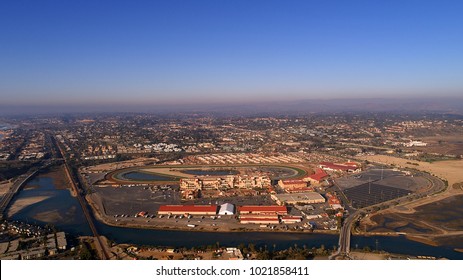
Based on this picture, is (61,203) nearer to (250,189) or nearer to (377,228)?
(250,189)

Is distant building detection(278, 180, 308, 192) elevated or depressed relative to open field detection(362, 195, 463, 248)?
elevated

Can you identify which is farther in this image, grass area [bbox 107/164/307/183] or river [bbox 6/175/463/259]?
grass area [bbox 107/164/307/183]

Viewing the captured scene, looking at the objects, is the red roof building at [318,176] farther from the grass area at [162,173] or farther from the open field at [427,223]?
the open field at [427,223]

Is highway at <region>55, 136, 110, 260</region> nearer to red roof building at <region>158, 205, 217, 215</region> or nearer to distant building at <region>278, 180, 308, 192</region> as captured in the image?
red roof building at <region>158, 205, 217, 215</region>

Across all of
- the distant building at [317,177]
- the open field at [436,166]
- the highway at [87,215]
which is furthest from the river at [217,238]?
the open field at [436,166]

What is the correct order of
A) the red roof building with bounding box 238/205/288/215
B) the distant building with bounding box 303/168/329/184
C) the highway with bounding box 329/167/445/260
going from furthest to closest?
the distant building with bounding box 303/168/329/184, the red roof building with bounding box 238/205/288/215, the highway with bounding box 329/167/445/260

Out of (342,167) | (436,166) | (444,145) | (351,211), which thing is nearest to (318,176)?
(342,167)

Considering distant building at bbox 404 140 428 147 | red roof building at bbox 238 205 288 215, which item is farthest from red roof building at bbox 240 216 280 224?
distant building at bbox 404 140 428 147
